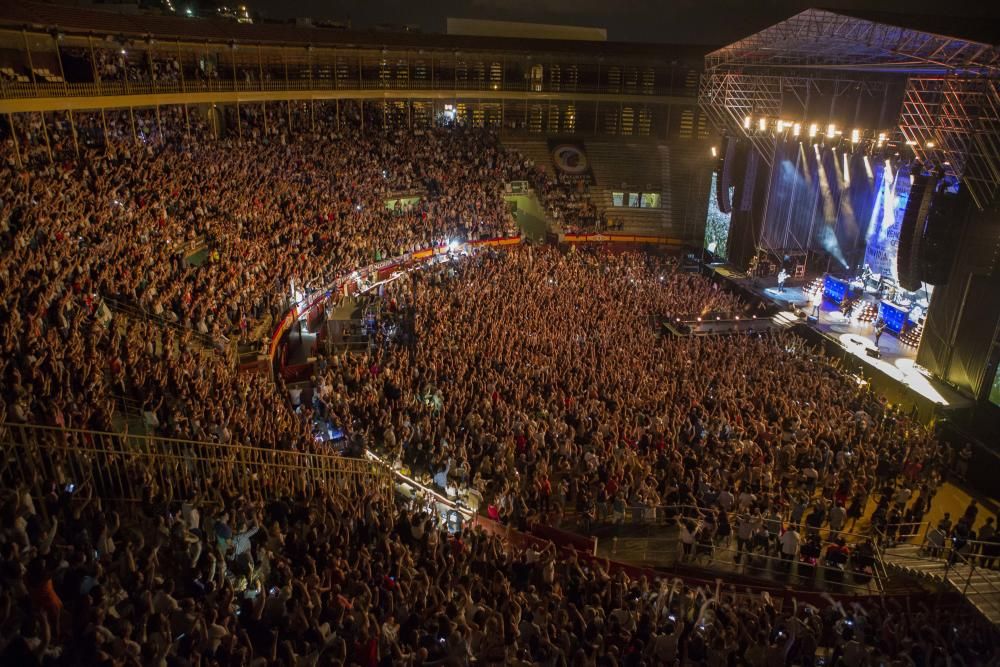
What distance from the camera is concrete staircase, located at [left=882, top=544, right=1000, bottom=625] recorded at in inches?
365

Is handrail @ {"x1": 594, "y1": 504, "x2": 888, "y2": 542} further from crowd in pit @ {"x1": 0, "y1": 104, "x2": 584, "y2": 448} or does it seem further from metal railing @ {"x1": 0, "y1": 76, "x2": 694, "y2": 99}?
metal railing @ {"x1": 0, "y1": 76, "x2": 694, "y2": 99}

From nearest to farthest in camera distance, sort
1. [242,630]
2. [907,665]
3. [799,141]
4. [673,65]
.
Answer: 1. [242,630]
2. [907,665]
3. [799,141]
4. [673,65]

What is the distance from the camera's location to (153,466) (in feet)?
26.1

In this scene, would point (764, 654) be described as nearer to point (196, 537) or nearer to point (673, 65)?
point (196, 537)

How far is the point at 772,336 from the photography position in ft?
60.3

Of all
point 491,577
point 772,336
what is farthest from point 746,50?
point 491,577

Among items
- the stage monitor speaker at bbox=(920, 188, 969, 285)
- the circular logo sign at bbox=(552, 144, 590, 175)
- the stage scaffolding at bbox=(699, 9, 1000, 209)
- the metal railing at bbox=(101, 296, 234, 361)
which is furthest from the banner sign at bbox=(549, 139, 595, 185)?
the metal railing at bbox=(101, 296, 234, 361)

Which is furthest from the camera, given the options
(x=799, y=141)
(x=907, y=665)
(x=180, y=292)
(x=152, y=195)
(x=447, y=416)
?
(x=799, y=141)

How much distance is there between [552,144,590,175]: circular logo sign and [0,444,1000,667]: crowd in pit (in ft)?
87.3

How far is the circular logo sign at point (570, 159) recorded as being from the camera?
33312 millimetres

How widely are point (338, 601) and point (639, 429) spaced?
7143mm

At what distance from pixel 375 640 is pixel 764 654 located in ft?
12.7

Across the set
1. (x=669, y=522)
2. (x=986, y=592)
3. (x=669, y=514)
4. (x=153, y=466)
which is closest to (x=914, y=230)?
(x=986, y=592)

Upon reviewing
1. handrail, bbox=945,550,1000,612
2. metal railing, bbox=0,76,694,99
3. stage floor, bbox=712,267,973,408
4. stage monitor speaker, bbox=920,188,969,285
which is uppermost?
metal railing, bbox=0,76,694,99
